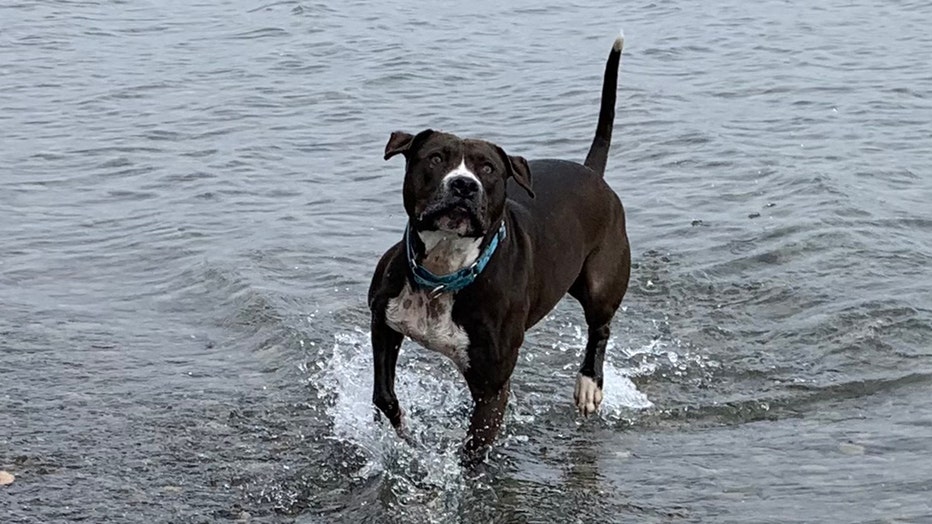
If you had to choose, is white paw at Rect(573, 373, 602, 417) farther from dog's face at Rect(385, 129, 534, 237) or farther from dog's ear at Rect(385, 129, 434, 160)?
dog's ear at Rect(385, 129, 434, 160)

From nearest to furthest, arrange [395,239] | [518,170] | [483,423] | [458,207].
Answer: [458,207] < [518,170] < [483,423] < [395,239]

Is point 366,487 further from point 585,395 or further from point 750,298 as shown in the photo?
point 750,298

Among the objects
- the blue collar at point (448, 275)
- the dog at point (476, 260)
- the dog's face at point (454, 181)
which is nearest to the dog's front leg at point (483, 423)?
the dog at point (476, 260)

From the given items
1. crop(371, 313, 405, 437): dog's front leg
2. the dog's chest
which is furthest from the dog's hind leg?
the dog's chest

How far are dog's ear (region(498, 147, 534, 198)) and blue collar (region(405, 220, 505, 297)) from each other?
0.23m

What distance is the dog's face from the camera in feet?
17.7

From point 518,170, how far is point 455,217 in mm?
488

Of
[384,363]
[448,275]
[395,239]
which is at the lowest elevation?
[395,239]

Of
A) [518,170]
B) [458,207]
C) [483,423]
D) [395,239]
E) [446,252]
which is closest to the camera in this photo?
[458,207]

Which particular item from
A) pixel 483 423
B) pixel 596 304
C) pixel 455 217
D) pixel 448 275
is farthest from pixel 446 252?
pixel 596 304

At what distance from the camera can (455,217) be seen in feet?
17.7

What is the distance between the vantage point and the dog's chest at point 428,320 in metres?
5.80

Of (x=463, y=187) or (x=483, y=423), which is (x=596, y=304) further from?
(x=463, y=187)

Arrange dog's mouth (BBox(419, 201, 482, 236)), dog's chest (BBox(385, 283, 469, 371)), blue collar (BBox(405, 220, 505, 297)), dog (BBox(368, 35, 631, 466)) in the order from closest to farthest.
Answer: dog's mouth (BBox(419, 201, 482, 236)) → dog (BBox(368, 35, 631, 466)) → blue collar (BBox(405, 220, 505, 297)) → dog's chest (BBox(385, 283, 469, 371))
